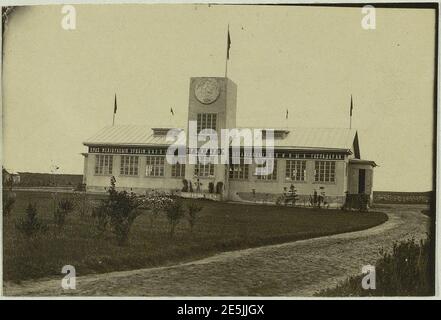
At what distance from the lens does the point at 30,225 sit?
37.1 ft

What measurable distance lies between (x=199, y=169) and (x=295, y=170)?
322cm

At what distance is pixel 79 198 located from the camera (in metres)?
13.1

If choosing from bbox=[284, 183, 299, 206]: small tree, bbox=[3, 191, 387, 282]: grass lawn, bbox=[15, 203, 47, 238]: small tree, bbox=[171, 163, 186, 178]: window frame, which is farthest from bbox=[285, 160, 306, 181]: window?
bbox=[15, 203, 47, 238]: small tree

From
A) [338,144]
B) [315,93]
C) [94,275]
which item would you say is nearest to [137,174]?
[94,275]

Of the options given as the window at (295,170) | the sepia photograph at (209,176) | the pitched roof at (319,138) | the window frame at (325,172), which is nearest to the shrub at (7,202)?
the sepia photograph at (209,176)

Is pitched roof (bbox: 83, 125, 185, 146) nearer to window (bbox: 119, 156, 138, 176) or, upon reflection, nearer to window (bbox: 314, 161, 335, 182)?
window (bbox: 119, 156, 138, 176)

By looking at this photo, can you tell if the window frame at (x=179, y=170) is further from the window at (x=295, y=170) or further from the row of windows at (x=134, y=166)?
the window at (x=295, y=170)

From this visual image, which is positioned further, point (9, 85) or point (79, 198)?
point (79, 198)

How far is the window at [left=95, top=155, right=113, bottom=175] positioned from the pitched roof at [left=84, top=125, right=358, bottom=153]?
0.46 metres

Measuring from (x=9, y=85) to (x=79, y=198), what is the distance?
9.83ft

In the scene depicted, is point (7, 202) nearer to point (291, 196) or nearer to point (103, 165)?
point (103, 165)

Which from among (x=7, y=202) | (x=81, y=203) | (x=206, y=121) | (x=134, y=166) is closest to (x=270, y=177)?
(x=206, y=121)

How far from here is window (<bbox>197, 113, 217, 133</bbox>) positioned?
514 inches
